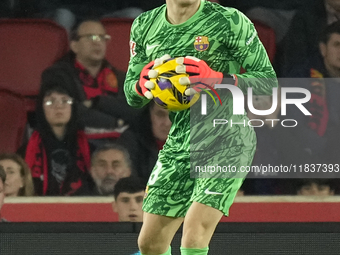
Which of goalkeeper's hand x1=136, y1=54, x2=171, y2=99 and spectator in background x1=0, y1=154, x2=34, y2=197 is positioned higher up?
goalkeeper's hand x1=136, y1=54, x2=171, y2=99

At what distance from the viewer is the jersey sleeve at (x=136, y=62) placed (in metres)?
2.71

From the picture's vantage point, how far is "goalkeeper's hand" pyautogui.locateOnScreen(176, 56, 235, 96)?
2.40 m

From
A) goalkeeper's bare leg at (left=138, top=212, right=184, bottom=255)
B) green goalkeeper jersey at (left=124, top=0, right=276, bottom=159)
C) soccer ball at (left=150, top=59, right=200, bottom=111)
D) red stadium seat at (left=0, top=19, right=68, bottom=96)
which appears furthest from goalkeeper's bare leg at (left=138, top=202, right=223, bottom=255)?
red stadium seat at (left=0, top=19, right=68, bottom=96)

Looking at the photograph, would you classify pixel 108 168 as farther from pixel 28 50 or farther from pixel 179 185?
pixel 179 185

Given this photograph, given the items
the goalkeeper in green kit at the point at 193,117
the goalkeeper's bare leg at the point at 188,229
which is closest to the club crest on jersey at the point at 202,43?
the goalkeeper in green kit at the point at 193,117

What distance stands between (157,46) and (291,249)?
196 cm

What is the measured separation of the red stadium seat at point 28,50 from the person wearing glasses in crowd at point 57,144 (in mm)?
136

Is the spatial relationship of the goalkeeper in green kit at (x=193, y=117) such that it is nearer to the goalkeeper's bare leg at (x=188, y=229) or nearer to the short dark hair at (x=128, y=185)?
the goalkeeper's bare leg at (x=188, y=229)

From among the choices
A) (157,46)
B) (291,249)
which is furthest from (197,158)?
(291,249)

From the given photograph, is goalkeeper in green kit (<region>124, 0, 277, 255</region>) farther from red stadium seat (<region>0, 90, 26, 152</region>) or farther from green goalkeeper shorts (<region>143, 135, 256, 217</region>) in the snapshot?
red stadium seat (<region>0, 90, 26, 152</region>)

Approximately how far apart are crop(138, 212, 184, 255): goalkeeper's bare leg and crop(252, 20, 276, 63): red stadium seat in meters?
2.02

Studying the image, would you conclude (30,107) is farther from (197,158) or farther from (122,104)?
(197,158)

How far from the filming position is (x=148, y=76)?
2.50m

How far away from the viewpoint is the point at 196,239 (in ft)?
7.89
